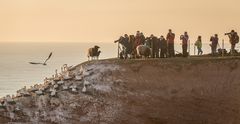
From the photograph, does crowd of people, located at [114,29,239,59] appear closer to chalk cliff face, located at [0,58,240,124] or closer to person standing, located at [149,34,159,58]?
person standing, located at [149,34,159,58]

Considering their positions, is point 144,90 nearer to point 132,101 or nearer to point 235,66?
point 132,101

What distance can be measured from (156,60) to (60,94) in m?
7.40

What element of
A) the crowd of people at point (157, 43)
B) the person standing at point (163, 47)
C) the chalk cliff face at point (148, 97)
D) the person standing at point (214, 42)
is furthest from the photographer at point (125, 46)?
the person standing at point (214, 42)

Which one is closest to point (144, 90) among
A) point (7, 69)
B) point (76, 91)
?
point (76, 91)

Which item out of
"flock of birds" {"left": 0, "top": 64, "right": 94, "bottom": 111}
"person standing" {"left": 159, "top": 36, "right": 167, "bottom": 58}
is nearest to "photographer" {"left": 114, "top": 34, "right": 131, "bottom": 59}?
"person standing" {"left": 159, "top": 36, "right": 167, "bottom": 58}

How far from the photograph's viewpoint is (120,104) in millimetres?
48656

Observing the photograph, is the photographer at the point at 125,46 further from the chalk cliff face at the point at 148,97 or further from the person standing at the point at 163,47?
the chalk cliff face at the point at 148,97

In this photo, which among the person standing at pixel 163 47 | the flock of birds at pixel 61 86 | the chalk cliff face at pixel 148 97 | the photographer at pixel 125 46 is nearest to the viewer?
the chalk cliff face at pixel 148 97

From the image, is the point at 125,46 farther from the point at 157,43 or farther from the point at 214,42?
the point at 214,42

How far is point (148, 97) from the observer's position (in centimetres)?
4866

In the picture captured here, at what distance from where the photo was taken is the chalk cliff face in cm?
4775

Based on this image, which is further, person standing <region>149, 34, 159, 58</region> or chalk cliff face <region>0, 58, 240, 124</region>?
person standing <region>149, 34, 159, 58</region>

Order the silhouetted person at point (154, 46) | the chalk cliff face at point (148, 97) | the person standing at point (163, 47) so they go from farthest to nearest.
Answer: the silhouetted person at point (154, 46), the person standing at point (163, 47), the chalk cliff face at point (148, 97)

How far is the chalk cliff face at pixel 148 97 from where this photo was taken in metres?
47.8
